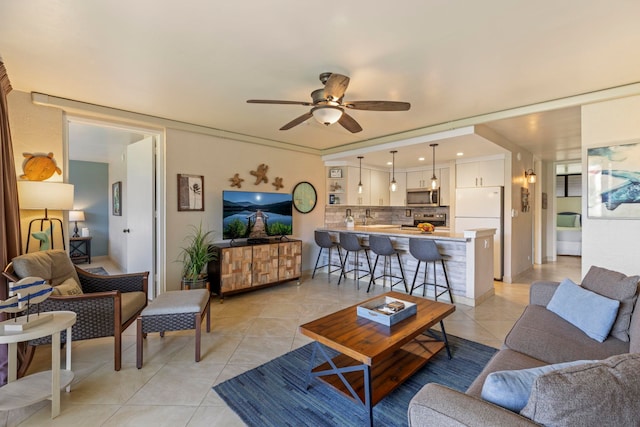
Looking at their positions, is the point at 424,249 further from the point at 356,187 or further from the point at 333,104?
the point at 356,187

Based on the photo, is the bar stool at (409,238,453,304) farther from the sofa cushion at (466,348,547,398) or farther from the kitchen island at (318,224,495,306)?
the sofa cushion at (466,348,547,398)

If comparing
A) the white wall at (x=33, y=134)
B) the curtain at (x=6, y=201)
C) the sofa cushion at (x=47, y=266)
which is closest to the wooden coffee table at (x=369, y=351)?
the sofa cushion at (x=47, y=266)

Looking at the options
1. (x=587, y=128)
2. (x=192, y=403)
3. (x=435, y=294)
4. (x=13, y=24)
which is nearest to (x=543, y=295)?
(x=435, y=294)

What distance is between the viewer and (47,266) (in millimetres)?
2490

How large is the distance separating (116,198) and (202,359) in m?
5.49

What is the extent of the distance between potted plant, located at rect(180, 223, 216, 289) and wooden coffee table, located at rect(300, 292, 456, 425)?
2422 mm

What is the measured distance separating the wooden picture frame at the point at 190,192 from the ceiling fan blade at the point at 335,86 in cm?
263

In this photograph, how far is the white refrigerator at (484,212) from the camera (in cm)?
524

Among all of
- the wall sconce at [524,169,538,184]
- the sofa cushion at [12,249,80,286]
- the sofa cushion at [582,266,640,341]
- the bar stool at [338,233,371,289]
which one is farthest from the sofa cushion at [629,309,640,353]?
the wall sconce at [524,169,538,184]

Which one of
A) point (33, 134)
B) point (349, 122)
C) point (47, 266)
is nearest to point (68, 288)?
point (47, 266)

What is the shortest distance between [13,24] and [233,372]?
9.33 feet

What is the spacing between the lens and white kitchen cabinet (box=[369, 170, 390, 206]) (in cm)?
675

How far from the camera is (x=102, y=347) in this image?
2695 mm

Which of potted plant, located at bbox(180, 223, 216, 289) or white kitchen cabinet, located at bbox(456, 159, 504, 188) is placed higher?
white kitchen cabinet, located at bbox(456, 159, 504, 188)
